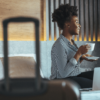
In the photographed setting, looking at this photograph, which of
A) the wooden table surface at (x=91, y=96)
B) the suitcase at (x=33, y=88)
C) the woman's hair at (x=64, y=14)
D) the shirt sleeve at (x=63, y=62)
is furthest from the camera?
the woman's hair at (x=64, y=14)

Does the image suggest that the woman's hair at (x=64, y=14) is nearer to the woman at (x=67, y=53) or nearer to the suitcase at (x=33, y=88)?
the woman at (x=67, y=53)

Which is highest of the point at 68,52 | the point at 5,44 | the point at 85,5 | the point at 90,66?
the point at 85,5

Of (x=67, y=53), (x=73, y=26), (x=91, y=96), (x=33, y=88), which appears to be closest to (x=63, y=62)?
(x=67, y=53)

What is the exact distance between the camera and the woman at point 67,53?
1.34 meters

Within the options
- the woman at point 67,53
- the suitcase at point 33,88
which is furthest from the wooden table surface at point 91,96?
the woman at point 67,53

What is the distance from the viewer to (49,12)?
3.32m

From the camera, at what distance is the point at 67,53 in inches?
57.0

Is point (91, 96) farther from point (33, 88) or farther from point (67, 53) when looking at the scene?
point (67, 53)

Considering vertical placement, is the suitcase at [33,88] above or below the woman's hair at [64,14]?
below

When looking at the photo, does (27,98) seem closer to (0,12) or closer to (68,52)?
(68,52)

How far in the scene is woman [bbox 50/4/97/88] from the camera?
1340mm

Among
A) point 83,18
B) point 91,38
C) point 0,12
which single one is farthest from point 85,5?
point 0,12

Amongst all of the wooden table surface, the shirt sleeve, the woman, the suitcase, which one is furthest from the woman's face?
the suitcase

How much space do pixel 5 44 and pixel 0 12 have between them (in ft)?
10.8
